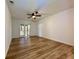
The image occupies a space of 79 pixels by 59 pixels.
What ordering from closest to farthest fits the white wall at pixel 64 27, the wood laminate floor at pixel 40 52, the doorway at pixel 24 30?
1. the wood laminate floor at pixel 40 52
2. the white wall at pixel 64 27
3. the doorway at pixel 24 30

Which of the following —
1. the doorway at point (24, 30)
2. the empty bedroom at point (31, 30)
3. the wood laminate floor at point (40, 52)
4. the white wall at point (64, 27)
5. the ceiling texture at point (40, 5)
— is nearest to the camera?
the wood laminate floor at point (40, 52)

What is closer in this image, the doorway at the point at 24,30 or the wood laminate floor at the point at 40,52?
the wood laminate floor at the point at 40,52

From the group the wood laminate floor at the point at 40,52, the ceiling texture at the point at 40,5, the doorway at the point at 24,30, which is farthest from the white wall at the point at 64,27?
the doorway at the point at 24,30

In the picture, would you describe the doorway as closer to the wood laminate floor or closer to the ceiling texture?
the ceiling texture

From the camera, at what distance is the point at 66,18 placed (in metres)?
5.67

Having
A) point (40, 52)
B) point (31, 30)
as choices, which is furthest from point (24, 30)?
point (40, 52)

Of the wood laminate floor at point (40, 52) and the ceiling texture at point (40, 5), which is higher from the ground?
the ceiling texture at point (40, 5)

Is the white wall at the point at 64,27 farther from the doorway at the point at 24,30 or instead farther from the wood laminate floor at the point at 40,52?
the doorway at the point at 24,30

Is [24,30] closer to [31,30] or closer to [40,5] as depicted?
[31,30]

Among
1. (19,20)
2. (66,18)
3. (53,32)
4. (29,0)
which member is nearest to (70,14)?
(66,18)

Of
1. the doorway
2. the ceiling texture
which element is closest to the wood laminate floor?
the ceiling texture

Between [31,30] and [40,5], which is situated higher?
[40,5]

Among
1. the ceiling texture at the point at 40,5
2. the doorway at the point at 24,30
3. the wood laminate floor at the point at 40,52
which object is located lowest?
the wood laminate floor at the point at 40,52
